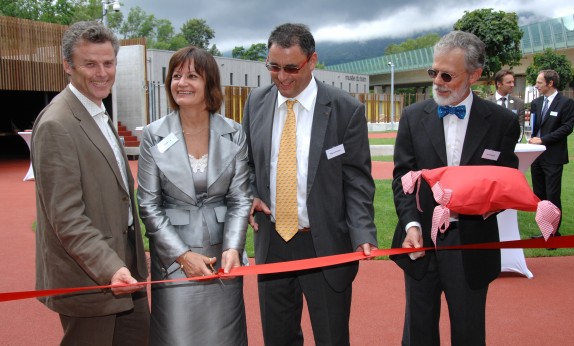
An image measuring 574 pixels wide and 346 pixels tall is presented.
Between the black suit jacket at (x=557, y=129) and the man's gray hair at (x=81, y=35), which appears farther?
the black suit jacket at (x=557, y=129)

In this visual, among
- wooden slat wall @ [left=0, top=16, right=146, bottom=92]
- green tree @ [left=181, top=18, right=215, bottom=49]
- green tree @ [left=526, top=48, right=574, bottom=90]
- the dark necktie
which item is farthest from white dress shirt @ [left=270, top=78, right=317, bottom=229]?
green tree @ [left=181, top=18, right=215, bottom=49]

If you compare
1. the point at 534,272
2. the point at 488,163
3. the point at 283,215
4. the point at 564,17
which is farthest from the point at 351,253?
the point at 564,17

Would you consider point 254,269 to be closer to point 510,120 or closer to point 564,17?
point 510,120

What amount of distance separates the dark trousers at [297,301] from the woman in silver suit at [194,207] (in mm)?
308

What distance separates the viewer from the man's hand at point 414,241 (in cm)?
292

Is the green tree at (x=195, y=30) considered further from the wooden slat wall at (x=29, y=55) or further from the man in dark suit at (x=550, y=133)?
the man in dark suit at (x=550, y=133)

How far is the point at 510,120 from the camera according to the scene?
9.59 ft

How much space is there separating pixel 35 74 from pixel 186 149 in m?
19.1

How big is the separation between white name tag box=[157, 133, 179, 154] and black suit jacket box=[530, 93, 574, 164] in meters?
6.29

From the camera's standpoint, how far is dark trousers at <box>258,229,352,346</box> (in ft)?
10.2

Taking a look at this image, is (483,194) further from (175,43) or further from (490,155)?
(175,43)

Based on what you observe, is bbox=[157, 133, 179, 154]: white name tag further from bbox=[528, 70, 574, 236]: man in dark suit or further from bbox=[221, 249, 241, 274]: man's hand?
bbox=[528, 70, 574, 236]: man in dark suit

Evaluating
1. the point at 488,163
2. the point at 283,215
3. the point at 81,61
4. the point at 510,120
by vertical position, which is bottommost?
the point at 283,215

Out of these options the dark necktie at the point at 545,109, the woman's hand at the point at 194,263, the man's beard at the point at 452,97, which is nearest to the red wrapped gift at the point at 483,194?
the man's beard at the point at 452,97
